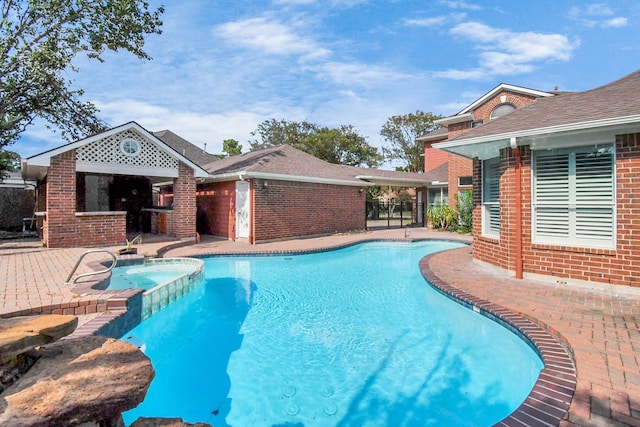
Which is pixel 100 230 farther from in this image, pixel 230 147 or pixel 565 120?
pixel 230 147

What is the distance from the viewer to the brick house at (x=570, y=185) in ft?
19.2

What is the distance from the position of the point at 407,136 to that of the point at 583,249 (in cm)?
3620

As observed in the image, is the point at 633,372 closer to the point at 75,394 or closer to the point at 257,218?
the point at 75,394

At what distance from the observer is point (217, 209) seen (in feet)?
52.2

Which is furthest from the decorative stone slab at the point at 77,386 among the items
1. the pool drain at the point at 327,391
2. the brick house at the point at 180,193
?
the brick house at the point at 180,193

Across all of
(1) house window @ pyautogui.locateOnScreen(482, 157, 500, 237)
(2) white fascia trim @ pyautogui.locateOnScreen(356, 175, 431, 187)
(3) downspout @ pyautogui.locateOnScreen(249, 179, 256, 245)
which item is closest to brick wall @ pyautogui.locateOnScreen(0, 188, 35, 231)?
(3) downspout @ pyautogui.locateOnScreen(249, 179, 256, 245)

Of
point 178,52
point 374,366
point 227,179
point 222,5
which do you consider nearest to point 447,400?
point 374,366

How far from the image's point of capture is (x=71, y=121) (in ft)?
57.2

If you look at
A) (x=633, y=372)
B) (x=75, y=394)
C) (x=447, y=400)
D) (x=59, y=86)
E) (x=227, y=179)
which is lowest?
(x=447, y=400)

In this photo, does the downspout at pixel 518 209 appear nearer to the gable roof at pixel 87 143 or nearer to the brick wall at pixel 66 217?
the gable roof at pixel 87 143

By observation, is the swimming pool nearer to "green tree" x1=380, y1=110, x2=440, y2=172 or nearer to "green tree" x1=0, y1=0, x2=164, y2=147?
"green tree" x1=0, y1=0, x2=164, y2=147

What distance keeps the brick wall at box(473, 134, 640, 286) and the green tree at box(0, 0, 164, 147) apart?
15830 mm

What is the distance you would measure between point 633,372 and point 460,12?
12431mm

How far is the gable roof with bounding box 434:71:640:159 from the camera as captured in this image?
18.8ft
